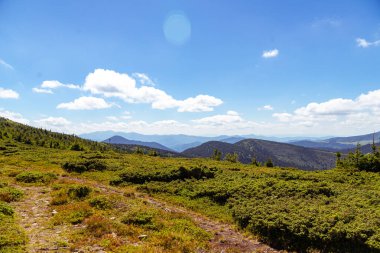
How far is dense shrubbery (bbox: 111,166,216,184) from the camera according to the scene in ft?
117

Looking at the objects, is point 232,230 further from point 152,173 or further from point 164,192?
point 152,173

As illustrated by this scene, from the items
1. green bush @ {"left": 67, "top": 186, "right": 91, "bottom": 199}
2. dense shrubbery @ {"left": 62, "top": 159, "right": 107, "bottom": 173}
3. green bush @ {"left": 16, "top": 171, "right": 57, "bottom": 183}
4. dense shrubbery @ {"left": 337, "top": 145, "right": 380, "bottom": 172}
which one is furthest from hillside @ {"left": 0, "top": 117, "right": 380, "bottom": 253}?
dense shrubbery @ {"left": 337, "top": 145, "right": 380, "bottom": 172}

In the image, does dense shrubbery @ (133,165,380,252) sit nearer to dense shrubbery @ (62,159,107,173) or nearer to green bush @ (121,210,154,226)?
green bush @ (121,210,154,226)

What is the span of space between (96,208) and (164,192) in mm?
11706

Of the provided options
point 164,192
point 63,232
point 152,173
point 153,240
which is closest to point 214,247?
point 153,240

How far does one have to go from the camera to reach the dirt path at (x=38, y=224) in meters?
12.5

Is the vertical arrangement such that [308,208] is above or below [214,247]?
above

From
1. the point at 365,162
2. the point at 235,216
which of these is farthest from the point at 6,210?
the point at 365,162

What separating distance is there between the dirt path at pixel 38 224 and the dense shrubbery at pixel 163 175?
12864 mm

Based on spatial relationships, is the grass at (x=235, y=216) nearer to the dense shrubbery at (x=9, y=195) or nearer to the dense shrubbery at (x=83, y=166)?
the dense shrubbery at (x=9, y=195)

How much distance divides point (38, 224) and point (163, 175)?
69.8 feet

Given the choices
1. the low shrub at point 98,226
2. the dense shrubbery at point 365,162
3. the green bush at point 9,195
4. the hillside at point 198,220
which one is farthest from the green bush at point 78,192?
the dense shrubbery at point 365,162

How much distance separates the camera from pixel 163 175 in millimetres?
36188

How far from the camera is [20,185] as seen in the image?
2750 centimetres
